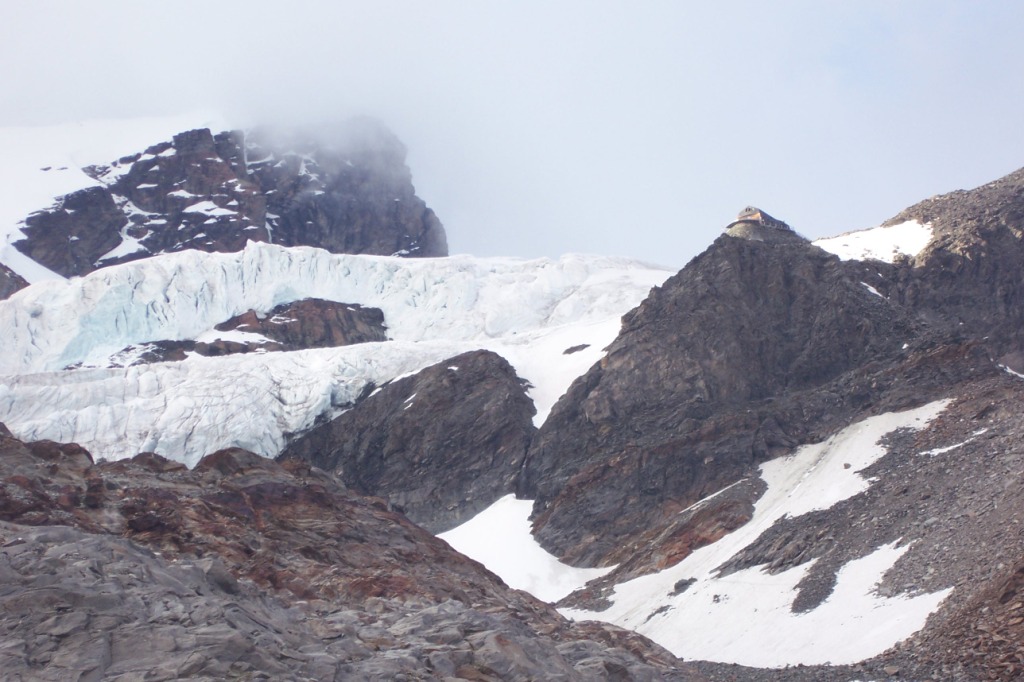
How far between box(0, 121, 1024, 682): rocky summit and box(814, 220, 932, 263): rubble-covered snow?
287 millimetres

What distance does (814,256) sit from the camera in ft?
244

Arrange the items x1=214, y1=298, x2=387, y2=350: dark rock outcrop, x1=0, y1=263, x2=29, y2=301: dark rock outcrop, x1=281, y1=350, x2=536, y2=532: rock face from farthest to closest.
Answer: x1=0, y1=263, x2=29, y2=301: dark rock outcrop < x1=214, y1=298, x2=387, y2=350: dark rock outcrop < x1=281, y1=350, x2=536, y2=532: rock face

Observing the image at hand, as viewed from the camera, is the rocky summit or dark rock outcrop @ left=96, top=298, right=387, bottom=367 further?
dark rock outcrop @ left=96, top=298, right=387, bottom=367

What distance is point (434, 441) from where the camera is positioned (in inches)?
2918

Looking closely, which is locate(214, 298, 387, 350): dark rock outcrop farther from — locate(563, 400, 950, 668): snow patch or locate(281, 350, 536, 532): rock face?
locate(563, 400, 950, 668): snow patch

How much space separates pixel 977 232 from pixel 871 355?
612 inches

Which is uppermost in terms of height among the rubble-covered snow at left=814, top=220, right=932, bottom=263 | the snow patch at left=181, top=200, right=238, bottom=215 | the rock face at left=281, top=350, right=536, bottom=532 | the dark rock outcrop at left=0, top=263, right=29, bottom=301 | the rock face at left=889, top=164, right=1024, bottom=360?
the snow patch at left=181, top=200, right=238, bottom=215

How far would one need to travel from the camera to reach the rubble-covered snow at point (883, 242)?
77.4 metres

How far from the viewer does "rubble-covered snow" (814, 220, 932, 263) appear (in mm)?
77438

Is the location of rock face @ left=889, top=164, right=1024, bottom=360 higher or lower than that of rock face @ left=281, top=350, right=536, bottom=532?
higher

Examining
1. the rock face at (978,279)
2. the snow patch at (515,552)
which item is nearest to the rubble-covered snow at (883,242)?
the rock face at (978,279)

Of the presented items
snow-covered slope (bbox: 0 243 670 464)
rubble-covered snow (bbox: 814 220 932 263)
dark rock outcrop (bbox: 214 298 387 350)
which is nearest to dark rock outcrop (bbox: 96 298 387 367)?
dark rock outcrop (bbox: 214 298 387 350)

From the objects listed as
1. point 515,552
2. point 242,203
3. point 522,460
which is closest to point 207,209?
point 242,203

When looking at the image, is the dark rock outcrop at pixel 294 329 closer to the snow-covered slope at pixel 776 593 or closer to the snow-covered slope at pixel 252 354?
the snow-covered slope at pixel 252 354
